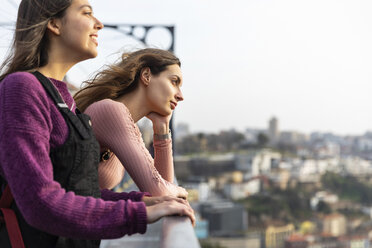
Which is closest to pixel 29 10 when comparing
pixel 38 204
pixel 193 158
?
pixel 38 204

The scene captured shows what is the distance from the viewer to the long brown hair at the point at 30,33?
2.60ft

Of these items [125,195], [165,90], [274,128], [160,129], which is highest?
[165,90]

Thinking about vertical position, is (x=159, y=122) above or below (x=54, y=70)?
below

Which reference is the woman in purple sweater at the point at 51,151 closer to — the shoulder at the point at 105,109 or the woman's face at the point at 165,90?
the shoulder at the point at 105,109

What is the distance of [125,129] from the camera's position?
1.06 meters

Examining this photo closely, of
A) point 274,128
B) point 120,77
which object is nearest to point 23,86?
point 120,77

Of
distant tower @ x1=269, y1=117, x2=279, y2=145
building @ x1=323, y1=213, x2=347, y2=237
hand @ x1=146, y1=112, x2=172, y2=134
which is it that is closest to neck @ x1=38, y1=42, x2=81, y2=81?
hand @ x1=146, y1=112, x2=172, y2=134

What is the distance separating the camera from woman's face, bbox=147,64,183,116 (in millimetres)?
1226

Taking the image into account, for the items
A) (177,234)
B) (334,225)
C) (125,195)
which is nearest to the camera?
(177,234)

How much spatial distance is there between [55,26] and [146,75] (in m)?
0.44

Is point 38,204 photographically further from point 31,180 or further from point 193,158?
point 193,158

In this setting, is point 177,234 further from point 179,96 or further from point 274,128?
point 274,128

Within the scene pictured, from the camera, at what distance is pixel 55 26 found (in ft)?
2.69

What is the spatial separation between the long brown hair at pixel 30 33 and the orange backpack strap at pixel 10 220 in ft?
0.69
